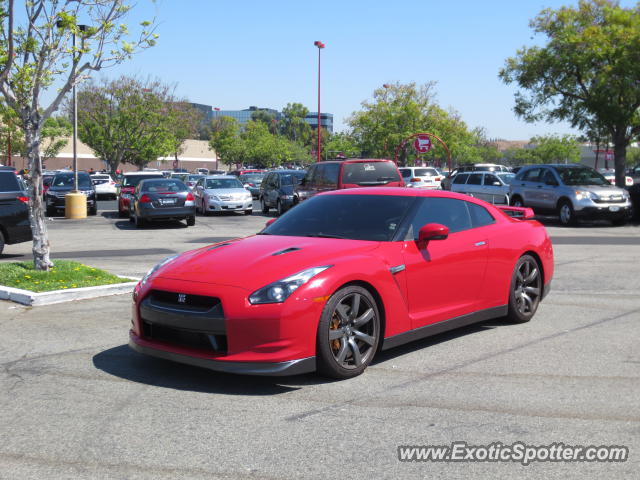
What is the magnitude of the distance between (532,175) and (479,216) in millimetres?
16753

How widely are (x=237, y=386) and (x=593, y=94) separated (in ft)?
74.7

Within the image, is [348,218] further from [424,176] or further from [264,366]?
[424,176]

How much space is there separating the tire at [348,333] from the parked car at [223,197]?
21.2m

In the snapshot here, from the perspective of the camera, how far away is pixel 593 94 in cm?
2495

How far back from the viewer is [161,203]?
21391mm

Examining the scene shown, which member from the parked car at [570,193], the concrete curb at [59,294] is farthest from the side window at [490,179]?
the concrete curb at [59,294]

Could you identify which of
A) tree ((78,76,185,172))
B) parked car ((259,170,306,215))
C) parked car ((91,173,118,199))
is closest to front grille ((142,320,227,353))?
parked car ((259,170,306,215))

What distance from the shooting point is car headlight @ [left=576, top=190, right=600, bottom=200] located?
20.8m

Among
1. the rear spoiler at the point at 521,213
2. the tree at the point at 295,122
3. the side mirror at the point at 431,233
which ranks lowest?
the side mirror at the point at 431,233

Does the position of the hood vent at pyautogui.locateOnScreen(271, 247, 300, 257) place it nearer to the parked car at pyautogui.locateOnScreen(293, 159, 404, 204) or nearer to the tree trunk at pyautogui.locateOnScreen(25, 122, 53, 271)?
the tree trunk at pyautogui.locateOnScreen(25, 122, 53, 271)

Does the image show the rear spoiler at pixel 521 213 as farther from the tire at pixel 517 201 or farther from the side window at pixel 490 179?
the side window at pixel 490 179

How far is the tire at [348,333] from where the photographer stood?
5312mm

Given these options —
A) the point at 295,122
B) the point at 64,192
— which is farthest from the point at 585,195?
the point at 295,122

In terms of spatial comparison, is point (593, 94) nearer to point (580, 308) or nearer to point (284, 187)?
point (284, 187)
